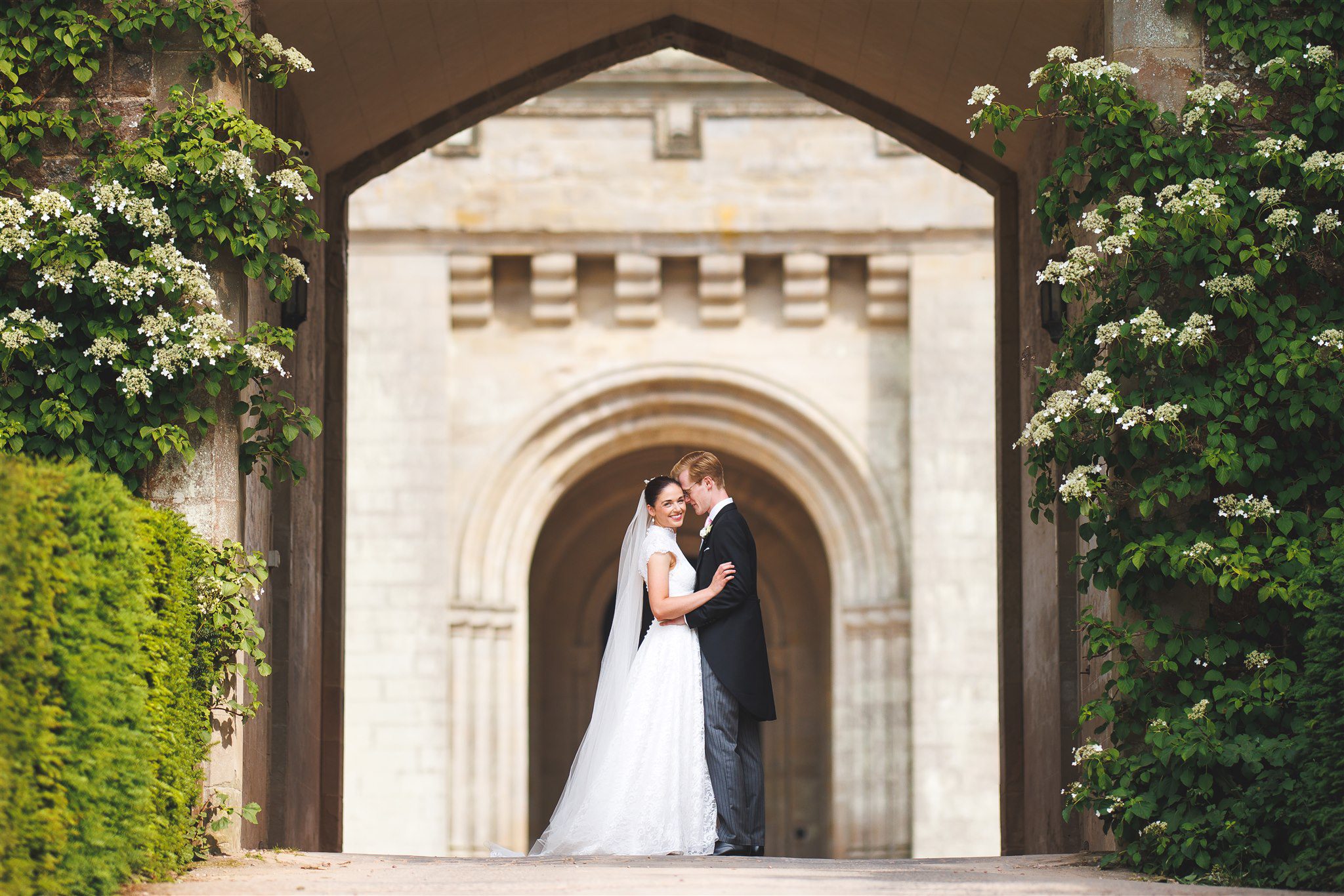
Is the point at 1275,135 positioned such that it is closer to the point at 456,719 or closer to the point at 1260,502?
the point at 1260,502

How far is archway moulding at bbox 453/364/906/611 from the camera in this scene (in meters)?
13.7

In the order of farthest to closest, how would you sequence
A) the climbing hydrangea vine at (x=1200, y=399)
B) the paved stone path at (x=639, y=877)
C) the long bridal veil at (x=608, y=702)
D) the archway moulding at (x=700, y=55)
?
1. the archway moulding at (x=700, y=55)
2. the long bridal veil at (x=608, y=702)
3. the climbing hydrangea vine at (x=1200, y=399)
4. the paved stone path at (x=639, y=877)

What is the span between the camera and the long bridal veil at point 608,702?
739 cm

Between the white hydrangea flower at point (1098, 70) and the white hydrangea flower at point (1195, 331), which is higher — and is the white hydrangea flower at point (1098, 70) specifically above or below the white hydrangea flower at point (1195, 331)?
above

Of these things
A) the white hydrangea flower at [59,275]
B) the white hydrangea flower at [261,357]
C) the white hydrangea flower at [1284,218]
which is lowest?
the white hydrangea flower at [261,357]

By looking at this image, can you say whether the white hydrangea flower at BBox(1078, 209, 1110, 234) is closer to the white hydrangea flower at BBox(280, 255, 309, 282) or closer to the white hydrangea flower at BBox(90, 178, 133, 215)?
the white hydrangea flower at BBox(280, 255, 309, 282)

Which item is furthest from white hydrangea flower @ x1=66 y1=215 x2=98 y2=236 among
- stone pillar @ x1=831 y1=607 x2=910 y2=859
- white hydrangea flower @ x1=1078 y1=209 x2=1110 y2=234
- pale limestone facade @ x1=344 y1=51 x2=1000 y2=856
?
stone pillar @ x1=831 y1=607 x2=910 y2=859

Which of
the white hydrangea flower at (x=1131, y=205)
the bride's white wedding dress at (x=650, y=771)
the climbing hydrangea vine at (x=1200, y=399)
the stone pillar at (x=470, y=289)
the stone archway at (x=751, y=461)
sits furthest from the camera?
the stone pillar at (x=470, y=289)

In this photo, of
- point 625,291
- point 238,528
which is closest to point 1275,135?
point 238,528

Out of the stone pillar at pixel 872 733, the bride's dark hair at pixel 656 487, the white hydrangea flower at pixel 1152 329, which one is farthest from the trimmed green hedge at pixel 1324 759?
the stone pillar at pixel 872 733

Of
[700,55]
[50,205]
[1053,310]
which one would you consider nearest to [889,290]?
[700,55]

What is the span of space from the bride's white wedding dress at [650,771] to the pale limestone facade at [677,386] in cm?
569

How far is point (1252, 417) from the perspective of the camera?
634 centimetres

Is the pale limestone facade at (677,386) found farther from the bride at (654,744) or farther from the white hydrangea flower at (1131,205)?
the white hydrangea flower at (1131,205)
